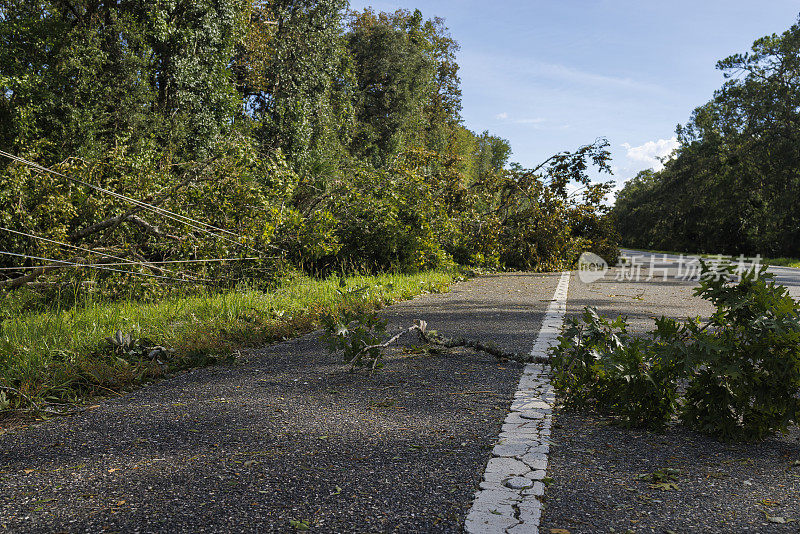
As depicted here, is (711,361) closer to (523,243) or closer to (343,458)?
(343,458)

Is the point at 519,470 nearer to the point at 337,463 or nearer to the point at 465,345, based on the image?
the point at 337,463

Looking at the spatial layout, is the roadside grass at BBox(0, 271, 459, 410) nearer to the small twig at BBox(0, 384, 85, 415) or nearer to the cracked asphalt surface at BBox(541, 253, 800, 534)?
the small twig at BBox(0, 384, 85, 415)

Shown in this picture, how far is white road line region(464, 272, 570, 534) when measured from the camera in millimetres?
2100

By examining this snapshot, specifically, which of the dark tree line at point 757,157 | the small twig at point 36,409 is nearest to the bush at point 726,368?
the small twig at point 36,409

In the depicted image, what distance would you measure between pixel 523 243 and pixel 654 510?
15.1 meters

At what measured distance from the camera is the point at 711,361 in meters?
3.01

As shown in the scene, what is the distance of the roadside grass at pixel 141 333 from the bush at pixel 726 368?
136 inches

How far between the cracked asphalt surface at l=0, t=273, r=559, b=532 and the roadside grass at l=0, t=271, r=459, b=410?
357 millimetres

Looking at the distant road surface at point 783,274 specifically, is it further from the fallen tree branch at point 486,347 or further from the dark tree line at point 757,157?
the dark tree line at point 757,157

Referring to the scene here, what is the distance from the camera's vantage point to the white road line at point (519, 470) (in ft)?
6.89

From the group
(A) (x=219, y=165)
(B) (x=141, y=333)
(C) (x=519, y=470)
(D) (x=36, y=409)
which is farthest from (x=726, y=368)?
(A) (x=219, y=165)

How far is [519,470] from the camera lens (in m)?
2.56

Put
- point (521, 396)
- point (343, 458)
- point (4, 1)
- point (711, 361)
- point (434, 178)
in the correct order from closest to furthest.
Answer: point (343, 458) < point (711, 361) < point (521, 396) < point (4, 1) < point (434, 178)

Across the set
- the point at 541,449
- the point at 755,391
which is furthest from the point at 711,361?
the point at 541,449
